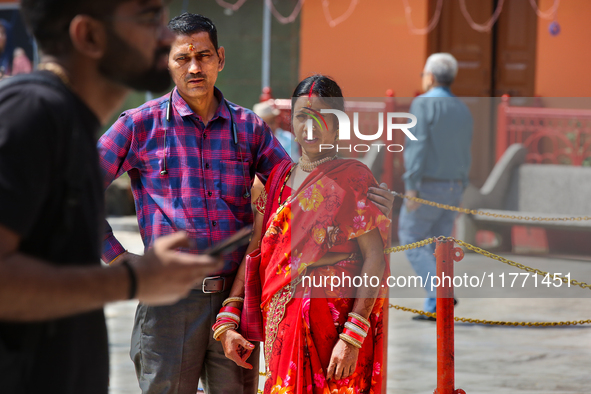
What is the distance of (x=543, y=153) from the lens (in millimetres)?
9812

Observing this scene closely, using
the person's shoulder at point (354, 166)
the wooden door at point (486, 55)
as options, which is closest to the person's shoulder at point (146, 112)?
the person's shoulder at point (354, 166)

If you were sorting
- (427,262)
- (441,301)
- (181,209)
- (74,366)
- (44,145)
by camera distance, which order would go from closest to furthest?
(44,145) < (74,366) < (181,209) < (441,301) < (427,262)

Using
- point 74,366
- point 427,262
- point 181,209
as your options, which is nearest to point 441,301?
point 181,209

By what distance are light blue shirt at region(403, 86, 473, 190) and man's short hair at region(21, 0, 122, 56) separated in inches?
193

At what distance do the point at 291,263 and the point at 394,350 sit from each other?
108 inches

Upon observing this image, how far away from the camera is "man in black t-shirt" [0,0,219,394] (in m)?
1.24

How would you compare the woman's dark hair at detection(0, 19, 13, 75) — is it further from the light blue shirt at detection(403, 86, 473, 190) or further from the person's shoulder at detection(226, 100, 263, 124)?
the person's shoulder at detection(226, 100, 263, 124)

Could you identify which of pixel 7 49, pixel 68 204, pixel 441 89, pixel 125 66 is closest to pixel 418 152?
pixel 441 89

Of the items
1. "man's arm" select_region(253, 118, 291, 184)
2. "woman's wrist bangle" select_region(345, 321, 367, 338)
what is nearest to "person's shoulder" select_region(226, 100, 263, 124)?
"man's arm" select_region(253, 118, 291, 184)

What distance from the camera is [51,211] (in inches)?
52.6

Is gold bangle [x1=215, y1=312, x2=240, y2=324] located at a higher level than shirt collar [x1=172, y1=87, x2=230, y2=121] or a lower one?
lower

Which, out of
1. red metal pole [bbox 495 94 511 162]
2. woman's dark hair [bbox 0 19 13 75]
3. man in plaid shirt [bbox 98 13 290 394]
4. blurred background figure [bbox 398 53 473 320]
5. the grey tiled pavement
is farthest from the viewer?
woman's dark hair [bbox 0 19 13 75]

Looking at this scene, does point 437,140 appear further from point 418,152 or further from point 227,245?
point 227,245

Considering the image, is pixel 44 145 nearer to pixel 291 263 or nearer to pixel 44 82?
pixel 44 82
